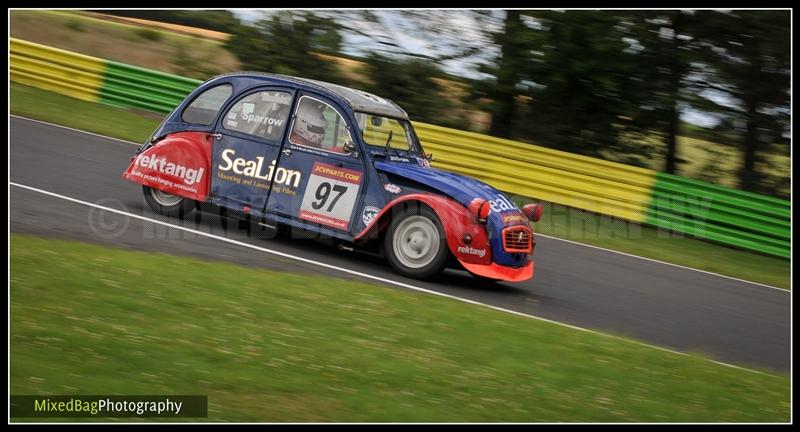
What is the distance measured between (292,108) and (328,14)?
13535mm

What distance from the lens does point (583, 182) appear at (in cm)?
1639

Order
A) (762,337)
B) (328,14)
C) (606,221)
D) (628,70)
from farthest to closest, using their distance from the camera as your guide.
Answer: (328,14)
(628,70)
(606,221)
(762,337)

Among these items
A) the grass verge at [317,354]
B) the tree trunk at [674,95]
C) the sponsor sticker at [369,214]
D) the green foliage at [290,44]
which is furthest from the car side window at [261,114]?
the green foliage at [290,44]

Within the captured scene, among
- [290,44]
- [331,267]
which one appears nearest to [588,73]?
[290,44]

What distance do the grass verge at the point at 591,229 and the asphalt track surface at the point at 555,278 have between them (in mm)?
906

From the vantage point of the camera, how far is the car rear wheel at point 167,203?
1063 centimetres

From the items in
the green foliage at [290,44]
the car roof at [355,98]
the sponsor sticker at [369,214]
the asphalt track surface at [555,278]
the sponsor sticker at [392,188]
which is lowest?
the asphalt track surface at [555,278]

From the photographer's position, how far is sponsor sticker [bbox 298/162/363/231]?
31.5 feet

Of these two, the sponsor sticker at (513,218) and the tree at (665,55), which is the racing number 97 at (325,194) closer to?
the sponsor sticker at (513,218)

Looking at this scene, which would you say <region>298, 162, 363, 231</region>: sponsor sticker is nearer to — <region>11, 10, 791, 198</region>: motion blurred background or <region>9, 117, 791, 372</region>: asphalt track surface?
<region>9, 117, 791, 372</region>: asphalt track surface

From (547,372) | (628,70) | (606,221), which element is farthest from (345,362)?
(628,70)

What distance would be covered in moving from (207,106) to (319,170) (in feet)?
5.95

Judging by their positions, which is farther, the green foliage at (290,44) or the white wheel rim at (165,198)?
the green foliage at (290,44)
